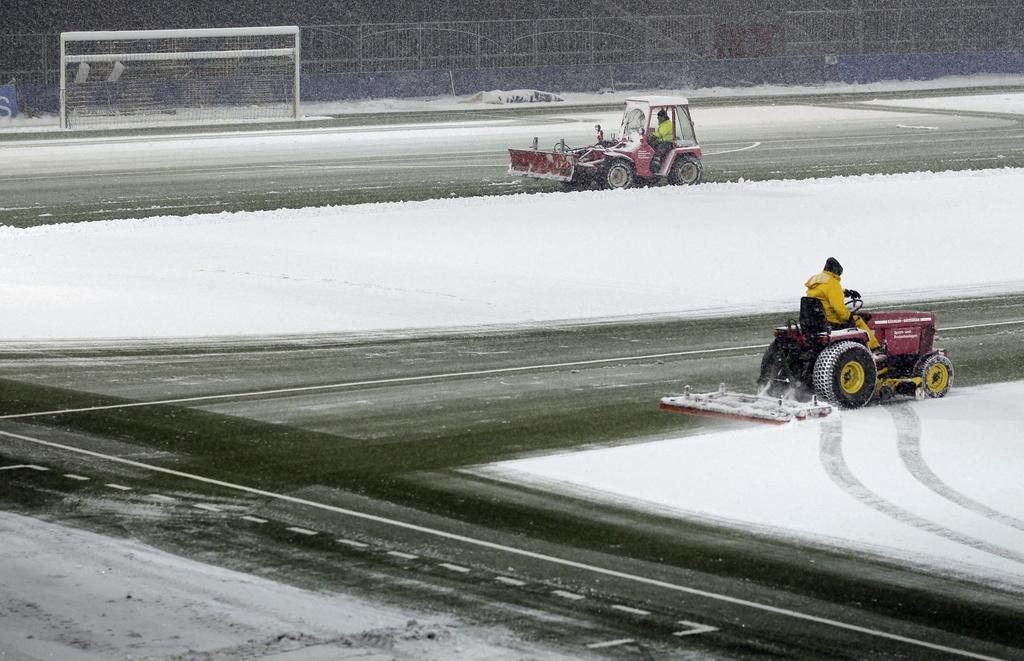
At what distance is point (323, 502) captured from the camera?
41.8ft

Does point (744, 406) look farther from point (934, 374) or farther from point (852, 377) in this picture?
point (934, 374)

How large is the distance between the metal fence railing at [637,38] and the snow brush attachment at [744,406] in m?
38.9

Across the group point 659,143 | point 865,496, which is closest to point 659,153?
point 659,143

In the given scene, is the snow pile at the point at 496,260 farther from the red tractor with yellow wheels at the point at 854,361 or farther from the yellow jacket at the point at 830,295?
the yellow jacket at the point at 830,295

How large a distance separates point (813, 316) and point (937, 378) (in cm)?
171

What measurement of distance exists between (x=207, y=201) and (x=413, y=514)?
21.7 m

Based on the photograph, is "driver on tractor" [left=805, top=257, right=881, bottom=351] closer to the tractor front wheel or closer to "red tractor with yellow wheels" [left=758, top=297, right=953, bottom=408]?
"red tractor with yellow wheels" [left=758, top=297, right=953, bottom=408]

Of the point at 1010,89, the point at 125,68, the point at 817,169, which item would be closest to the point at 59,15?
the point at 125,68

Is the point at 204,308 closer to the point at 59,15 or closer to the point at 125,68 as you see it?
the point at 125,68

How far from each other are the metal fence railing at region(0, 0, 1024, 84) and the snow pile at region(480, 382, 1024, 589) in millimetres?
40346

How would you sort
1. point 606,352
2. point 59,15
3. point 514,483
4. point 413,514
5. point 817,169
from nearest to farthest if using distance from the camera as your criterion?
point 413,514
point 514,483
point 606,352
point 817,169
point 59,15

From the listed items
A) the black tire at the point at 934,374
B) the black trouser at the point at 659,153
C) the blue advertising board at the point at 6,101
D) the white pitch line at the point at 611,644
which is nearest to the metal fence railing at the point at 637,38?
the blue advertising board at the point at 6,101

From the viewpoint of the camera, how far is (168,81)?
50.3 m

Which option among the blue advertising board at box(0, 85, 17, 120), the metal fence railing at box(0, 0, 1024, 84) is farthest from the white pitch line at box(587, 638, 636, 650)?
the metal fence railing at box(0, 0, 1024, 84)
